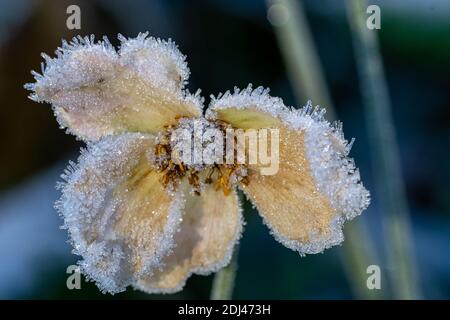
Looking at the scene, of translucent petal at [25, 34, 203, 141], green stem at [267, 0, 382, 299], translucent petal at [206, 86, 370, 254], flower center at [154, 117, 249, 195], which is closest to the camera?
translucent petal at [206, 86, 370, 254]

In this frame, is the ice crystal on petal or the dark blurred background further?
the dark blurred background

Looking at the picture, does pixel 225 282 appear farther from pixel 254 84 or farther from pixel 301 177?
pixel 254 84

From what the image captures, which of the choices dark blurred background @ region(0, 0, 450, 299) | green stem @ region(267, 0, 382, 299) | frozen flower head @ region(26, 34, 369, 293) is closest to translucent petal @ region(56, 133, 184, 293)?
frozen flower head @ region(26, 34, 369, 293)

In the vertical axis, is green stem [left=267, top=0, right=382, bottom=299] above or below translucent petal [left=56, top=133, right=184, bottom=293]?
above

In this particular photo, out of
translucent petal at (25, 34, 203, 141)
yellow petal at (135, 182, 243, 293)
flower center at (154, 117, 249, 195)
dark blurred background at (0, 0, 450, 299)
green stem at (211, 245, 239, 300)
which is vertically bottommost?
green stem at (211, 245, 239, 300)

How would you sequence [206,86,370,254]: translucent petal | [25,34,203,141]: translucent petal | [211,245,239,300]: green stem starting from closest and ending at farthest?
[206,86,370,254]: translucent petal, [25,34,203,141]: translucent petal, [211,245,239,300]: green stem

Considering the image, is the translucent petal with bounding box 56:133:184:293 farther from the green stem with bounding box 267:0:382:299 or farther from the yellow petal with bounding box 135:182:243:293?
the green stem with bounding box 267:0:382:299
